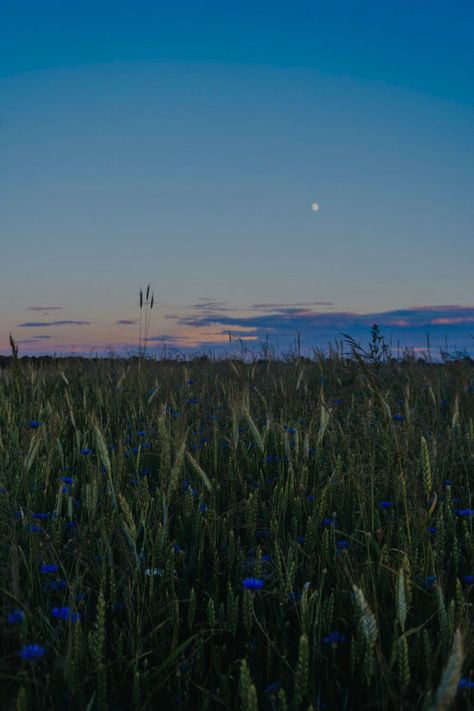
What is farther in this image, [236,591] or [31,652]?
[236,591]

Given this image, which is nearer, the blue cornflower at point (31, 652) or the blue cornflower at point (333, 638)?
the blue cornflower at point (31, 652)

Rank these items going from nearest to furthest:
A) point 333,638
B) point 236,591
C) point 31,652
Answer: point 31,652, point 333,638, point 236,591

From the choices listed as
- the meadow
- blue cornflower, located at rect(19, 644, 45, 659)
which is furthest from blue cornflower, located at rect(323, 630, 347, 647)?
blue cornflower, located at rect(19, 644, 45, 659)

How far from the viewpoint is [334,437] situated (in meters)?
3.52

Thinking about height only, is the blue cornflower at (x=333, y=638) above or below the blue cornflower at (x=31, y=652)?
below

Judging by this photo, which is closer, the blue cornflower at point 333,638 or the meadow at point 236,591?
the meadow at point 236,591

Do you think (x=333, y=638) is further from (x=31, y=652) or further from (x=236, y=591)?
(x=31, y=652)

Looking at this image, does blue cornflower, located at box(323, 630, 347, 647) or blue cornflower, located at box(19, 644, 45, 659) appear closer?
blue cornflower, located at box(19, 644, 45, 659)

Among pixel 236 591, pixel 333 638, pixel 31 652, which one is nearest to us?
pixel 31 652

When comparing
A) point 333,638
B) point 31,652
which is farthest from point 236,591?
point 31,652

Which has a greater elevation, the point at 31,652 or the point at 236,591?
the point at 31,652

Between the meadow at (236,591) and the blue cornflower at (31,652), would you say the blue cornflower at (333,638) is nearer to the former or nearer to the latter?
the meadow at (236,591)

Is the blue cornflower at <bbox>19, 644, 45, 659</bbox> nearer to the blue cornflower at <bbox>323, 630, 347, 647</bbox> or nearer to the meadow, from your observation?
the meadow

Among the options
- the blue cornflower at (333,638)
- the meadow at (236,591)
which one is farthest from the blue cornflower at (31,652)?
the blue cornflower at (333,638)
